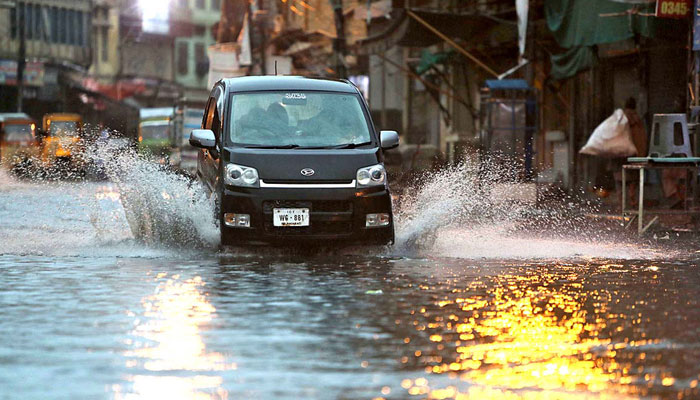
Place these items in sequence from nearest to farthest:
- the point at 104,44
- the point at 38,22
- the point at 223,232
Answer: the point at 223,232 → the point at 38,22 → the point at 104,44

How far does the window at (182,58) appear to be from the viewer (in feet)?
334

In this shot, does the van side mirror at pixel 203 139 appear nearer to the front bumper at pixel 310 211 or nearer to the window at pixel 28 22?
the front bumper at pixel 310 211

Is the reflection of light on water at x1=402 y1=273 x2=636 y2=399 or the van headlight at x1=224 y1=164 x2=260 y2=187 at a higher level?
the van headlight at x1=224 y1=164 x2=260 y2=187

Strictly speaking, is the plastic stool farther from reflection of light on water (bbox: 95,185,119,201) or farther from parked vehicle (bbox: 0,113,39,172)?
parked vehicle (bbox: 0,113,39,172)

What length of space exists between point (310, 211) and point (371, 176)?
2.49ft

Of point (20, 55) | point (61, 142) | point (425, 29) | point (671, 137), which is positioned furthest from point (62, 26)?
point (671, 137)

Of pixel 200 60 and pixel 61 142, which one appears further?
pixel 200 60

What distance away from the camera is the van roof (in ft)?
49.4

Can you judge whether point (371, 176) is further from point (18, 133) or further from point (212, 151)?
point (18, 133)

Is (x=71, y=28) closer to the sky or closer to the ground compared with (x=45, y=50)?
closer to the sky

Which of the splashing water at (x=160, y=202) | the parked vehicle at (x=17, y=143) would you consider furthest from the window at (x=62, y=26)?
the splashing water at (x=160, y=202)

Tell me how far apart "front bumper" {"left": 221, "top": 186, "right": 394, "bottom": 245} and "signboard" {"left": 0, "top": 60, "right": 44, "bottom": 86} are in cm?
6799

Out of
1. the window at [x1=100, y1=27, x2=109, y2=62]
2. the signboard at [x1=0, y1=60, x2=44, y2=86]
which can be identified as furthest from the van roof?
the window at [x1=100, y1=27, x2=109, y2=62]

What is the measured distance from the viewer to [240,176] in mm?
13836
